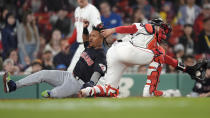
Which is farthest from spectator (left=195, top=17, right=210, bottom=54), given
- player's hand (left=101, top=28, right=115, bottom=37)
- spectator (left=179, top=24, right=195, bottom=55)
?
player's hand (left=101, top=28, right=115, bottom=37)

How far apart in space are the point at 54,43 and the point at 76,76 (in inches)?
175

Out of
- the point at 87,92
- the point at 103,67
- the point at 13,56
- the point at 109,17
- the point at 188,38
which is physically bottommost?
the point at 87,92

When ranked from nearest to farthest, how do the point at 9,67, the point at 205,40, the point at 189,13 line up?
the point at 9,67, the point at 205,40, the point at 189,13

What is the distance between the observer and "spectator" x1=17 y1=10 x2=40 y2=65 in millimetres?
11828

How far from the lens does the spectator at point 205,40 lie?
1147 centimetres

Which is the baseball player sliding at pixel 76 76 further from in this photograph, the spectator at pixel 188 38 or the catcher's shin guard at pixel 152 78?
the spectator at pixel 188 38

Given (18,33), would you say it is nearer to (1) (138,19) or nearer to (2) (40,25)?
(2) (40,25)

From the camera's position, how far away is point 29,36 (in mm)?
11867

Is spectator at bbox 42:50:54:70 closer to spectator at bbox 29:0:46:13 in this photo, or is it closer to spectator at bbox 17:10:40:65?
spectator at bbox 17:10:40:65

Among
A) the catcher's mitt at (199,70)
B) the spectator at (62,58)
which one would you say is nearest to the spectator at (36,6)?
the spectator at (62,58)

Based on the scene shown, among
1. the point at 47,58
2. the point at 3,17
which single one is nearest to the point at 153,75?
the point at 47,58

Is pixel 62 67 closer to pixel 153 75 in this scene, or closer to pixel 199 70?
pixel 153 75

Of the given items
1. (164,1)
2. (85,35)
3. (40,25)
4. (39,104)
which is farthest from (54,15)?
(39,104)

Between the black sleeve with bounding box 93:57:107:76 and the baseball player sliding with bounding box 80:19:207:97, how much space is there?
0.21 m
